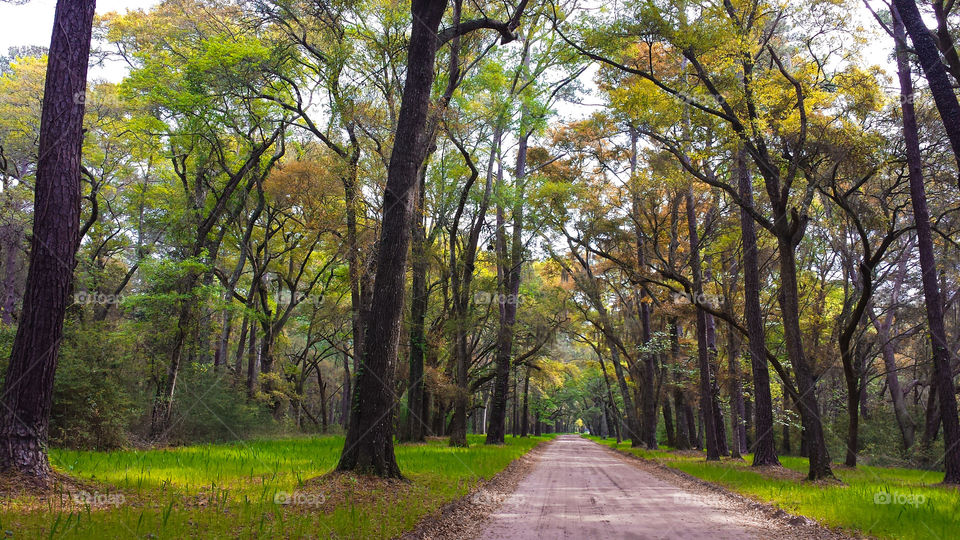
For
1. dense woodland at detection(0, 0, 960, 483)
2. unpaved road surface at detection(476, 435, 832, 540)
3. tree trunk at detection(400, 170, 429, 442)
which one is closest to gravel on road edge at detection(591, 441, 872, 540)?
unpaved road surface at detection(476, 435, 832, 540)

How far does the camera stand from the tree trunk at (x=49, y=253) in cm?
546

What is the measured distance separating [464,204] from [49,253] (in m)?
14.1

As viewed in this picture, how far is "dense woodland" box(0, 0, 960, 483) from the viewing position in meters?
8.14

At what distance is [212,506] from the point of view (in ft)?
16.5

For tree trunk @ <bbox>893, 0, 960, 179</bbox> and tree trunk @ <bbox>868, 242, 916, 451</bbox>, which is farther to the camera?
tree trunk @ <bbox>868, 242, 916, 451</bbox>

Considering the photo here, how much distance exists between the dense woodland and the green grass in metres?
0.95

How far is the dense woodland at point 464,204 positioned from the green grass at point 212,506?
3.13 ft

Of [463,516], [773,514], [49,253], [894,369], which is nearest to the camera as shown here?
[49,253]

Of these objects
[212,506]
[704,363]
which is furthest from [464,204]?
[212,506]

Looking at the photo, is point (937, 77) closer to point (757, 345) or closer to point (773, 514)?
point (773, 514)

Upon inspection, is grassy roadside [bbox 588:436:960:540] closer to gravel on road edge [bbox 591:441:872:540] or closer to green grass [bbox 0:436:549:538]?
gravel on road edge [bbox 591:441:872:540]

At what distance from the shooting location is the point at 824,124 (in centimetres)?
1038

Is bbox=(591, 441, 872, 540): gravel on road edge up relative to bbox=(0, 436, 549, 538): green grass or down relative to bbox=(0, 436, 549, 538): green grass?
down

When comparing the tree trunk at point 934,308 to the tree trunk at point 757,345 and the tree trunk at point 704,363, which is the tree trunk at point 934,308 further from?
the tree trunk at point 704,363
